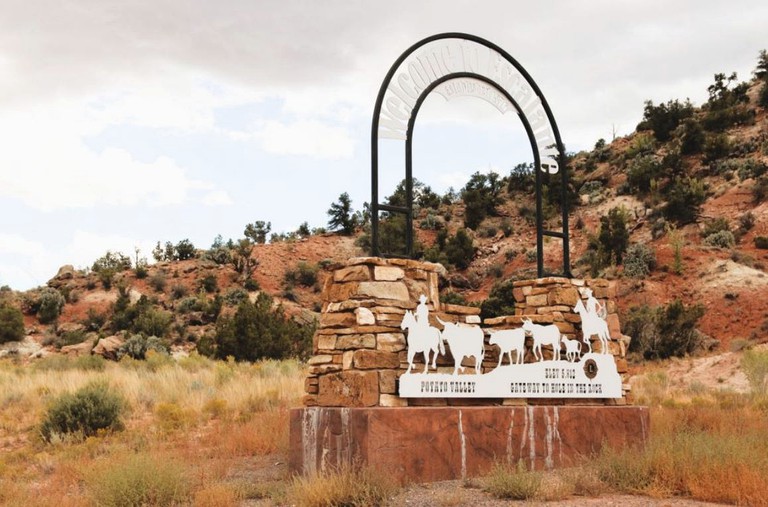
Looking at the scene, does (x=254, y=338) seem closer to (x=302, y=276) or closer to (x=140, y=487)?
(x=140, y=487)

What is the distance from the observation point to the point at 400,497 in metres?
7.75

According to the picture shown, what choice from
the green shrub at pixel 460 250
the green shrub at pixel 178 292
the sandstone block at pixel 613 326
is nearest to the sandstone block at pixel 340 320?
the sandstone block at pixel 613 326

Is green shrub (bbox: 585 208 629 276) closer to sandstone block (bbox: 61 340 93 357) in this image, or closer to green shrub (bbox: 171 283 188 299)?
green shrub (bbox: 171 283 188 299)

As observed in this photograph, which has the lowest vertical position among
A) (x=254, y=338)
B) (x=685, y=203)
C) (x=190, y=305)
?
(x=254, y=338)

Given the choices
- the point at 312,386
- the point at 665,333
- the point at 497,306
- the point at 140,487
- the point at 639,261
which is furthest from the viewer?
the point at 639,261

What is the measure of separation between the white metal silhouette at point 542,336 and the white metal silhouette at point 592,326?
724mm

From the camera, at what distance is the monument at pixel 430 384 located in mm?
8508

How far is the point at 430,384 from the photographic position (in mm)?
8867

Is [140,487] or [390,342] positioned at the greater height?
[390,342]

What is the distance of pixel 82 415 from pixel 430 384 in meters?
7.09

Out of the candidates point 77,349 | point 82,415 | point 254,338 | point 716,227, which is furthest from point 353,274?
point 716,227

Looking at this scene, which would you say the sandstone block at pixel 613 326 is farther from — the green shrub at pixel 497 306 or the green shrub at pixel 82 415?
the green shrub at pixel 497 306

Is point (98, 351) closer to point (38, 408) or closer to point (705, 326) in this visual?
point (38, 408)

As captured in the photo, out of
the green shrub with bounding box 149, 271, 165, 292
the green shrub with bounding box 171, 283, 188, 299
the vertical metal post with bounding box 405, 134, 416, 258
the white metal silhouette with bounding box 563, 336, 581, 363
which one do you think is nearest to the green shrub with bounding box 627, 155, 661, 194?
the green shrub with bounding box 171, 283, 188, 299
